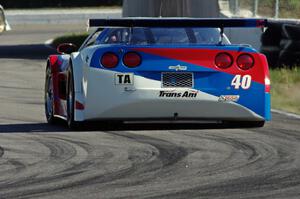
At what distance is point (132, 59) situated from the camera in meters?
10.3

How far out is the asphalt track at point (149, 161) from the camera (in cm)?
700

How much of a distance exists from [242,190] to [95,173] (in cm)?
124

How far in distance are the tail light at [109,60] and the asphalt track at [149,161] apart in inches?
25.7

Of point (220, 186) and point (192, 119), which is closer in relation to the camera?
point (220, 186)

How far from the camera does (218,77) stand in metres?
10.3

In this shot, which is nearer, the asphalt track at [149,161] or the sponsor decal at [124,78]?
the asphalt track at [149,161]

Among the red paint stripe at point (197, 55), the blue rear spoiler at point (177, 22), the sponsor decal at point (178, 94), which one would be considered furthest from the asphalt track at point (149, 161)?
the blue rear spoiler at point (177, 22)

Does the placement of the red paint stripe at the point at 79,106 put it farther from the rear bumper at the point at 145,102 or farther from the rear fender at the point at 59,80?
the rear fender at the point at 59,80

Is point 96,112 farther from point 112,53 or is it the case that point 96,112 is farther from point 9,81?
point 9,81

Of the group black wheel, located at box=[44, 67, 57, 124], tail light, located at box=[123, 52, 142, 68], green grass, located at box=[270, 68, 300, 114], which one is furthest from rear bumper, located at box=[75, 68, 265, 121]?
green grass, located at box=[270, 68, 300, 114]

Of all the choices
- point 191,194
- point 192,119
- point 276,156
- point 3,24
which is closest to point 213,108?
point 192,119

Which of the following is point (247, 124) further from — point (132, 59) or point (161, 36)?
point (132, 59)

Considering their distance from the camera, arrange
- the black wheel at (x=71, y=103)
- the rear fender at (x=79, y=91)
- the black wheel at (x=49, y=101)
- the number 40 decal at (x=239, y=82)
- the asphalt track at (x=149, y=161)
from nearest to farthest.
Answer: the asphalt track at (x=149, y=161) → the number 40 decal at (x=239, y=82) → the rear fender at (x=79, y=91) → the black wheel at (x=71, y=103) → the black wheel at (x=49, y=101)

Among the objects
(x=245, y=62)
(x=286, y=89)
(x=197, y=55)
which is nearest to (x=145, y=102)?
(x=197, y=55)
